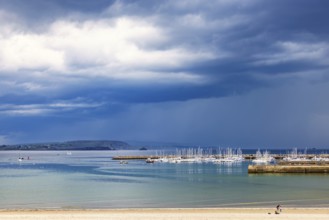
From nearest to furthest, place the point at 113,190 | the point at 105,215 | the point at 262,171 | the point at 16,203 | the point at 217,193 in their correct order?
1. the point at 105,215
2. the point at 16,203
3. the point at 217,193
4. the point at 113,190
5. the point at 262,171

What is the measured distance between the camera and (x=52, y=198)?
50.5 m

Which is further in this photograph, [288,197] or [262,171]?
[262,171]

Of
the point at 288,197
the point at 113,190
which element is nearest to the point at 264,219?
the point at 288,197

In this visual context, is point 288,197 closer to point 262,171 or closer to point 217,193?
point 217,193

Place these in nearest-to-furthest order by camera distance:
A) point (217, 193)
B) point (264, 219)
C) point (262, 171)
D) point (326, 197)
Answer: point (264, 219), point (326, 197), point (217, 193), point (262, 171)

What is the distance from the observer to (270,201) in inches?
1818

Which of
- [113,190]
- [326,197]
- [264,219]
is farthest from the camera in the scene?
[113,190]

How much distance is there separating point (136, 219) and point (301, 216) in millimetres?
10720

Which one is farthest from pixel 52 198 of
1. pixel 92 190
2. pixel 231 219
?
pixel 231 219

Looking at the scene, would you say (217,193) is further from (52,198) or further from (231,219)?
(231,219)

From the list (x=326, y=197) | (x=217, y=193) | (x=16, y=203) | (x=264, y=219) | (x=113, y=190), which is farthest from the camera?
(x=113, y=190)

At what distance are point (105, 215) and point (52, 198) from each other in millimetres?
18702

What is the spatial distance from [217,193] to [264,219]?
2472 centimetres

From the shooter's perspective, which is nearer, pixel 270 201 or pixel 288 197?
pixel 270 201
